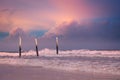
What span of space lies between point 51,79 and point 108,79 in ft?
9.39

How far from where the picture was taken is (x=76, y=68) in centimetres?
1678

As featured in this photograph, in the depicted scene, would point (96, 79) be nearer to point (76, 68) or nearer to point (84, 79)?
point (84, 79)

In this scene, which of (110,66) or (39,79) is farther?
(110,66)

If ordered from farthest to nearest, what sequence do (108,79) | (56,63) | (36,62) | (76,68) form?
(36,62) < (56,63) < (76,68) < (108,79)

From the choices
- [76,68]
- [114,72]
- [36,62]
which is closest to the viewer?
[114,72]

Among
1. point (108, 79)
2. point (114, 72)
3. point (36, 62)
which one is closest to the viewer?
point (108, 79)

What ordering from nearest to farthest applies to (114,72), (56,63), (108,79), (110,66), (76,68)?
(108,79) < (114,72) < (110,66) < (76,68) < (56,63)

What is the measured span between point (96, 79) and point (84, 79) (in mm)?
600

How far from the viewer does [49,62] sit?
67.5ft

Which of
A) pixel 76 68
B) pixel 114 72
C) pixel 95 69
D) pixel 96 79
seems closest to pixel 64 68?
pixel 76 68

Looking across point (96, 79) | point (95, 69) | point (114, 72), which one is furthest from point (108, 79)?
point (95, 69)

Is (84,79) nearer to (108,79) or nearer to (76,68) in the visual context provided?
(108,79)

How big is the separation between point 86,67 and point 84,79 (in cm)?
393

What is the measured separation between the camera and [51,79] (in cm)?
1287
